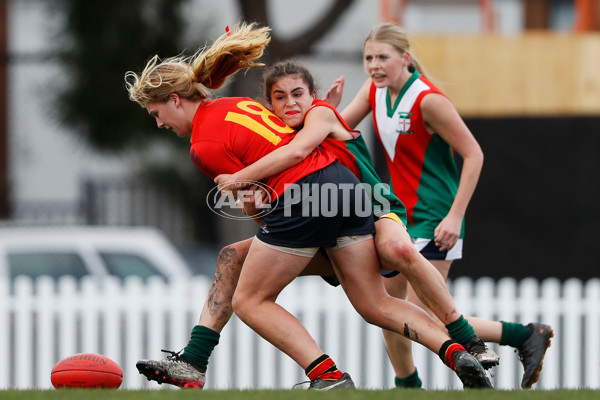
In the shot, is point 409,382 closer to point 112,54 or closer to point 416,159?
point 416,159

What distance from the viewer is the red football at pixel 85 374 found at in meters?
4.88

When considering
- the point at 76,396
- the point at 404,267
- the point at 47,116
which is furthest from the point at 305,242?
the point at 47,116

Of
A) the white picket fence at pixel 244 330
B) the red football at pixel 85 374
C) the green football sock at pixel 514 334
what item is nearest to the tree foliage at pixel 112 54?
the white picket fence at pixel 244 330

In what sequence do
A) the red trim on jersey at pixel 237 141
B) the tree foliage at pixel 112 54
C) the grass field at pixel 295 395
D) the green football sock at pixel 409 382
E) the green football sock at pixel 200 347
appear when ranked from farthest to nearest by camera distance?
the tree foliage at pixel 112 54
the green football sock at pixel 409 382
the green football sock at pixel 200 347
the red trim on jersey at pixel 237 141
the grass field at pixel 295 395

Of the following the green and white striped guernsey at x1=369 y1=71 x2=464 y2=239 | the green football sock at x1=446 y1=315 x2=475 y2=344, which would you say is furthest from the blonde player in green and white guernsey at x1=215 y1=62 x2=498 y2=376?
the green and white striped guernsey at x1=369 y1=71 x2=464 y2=239

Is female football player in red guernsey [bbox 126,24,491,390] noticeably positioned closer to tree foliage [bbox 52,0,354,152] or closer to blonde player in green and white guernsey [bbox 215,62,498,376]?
blonde player in green and white guernsey [bbox 215,62,498,376]

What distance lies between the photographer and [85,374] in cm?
489

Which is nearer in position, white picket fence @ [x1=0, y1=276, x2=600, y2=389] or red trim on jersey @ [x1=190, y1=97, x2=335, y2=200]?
red trim on jersey @ [x1=190, y1=97, x2=335, y2=200]

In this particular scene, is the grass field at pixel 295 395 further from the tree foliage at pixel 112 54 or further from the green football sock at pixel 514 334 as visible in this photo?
the tree foliage at pixel 112 54

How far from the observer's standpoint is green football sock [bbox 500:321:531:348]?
16.8ft

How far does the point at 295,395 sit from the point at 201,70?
1592 millimetres

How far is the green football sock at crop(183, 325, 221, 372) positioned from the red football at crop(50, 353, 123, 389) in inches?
18.5

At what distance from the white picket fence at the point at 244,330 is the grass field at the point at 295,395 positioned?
A: 161 inches

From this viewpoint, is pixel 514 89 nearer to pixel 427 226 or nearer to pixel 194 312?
pixel 194 312
